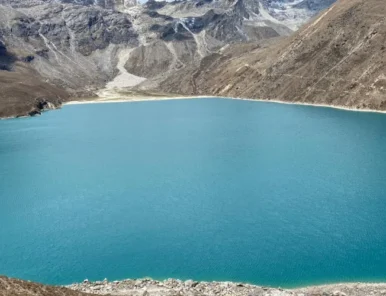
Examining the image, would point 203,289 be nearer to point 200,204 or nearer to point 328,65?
point 200,204

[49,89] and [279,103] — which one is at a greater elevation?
[49,89]

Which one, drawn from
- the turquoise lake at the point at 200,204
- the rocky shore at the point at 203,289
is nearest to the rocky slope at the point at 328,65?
the turquoise lake at the point at 200,204

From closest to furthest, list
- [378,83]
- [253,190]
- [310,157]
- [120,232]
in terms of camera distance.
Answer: [120,232] → [253,190] → [310,157] → [378,83]

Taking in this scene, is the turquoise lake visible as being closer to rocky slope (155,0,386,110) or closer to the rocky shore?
the rocky shore

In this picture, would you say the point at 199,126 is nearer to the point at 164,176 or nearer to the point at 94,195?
the point at 164,176

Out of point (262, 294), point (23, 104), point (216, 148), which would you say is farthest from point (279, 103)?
point (262, 294)

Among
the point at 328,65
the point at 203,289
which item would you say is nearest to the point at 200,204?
the point at 203,289

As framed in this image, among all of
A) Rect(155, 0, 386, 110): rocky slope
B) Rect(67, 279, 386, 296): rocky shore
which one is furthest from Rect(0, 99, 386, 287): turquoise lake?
Rect(155, 0, 386, 110): rocky slope
